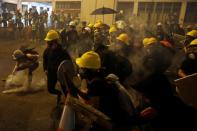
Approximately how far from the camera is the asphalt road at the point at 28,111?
576 cm

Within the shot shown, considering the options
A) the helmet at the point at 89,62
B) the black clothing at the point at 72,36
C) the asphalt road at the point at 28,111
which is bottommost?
the asphalt road at the point at 28,111

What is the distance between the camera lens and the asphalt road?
576cm

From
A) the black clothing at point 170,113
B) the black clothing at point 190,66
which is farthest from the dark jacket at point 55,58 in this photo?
the black clothing at point 170,113

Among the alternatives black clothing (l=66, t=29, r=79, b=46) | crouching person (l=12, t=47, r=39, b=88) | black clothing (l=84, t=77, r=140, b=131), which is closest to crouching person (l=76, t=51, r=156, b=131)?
black clothing (l=84, t=77, r=140, b=131)

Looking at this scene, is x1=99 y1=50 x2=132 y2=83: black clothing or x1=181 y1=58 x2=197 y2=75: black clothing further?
x1=99 y1=50 x2=132 y2=83: black clothing

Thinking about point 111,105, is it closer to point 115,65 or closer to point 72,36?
point 115,65

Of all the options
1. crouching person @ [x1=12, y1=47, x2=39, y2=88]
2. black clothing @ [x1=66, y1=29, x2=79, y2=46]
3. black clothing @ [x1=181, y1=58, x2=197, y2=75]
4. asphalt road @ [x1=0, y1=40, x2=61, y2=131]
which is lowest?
asphalt road @ [x1=0, y1=40, x2=61, y2=131]

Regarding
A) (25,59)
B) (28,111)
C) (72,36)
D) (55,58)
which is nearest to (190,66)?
(55,58)

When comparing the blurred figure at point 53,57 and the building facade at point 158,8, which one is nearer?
the blurred figure at point 53,57

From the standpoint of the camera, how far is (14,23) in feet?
65.2

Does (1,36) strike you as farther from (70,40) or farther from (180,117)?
(180,117)

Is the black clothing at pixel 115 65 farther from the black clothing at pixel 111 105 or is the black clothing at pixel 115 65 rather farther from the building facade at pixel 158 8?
the building facade at pixel 158 8

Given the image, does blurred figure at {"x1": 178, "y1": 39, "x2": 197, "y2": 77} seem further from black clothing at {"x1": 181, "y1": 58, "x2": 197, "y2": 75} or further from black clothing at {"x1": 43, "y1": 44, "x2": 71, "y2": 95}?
black clothing at {"x1": 43, "y1": 44, "x2": 71, "y2": 95}

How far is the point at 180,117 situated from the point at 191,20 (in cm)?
2029
